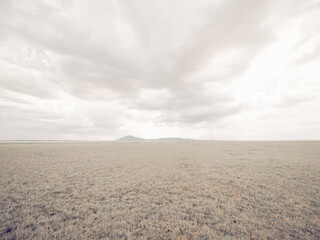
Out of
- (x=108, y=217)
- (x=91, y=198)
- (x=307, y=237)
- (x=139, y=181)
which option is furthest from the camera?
(x=139, y=181)

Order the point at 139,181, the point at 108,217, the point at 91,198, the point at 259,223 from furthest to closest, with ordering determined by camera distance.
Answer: the point at 139,181, the point at 91,198, the point at 108,217, the point at 259,223

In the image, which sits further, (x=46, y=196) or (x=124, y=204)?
(x=46, y=196)

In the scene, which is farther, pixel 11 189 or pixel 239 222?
pixel 11 189

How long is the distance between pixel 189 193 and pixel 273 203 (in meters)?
5.06

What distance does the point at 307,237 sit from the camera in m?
5.29

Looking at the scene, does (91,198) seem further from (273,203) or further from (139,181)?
(273,203)

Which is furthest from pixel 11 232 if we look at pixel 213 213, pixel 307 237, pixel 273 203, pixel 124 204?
pixel 273 203

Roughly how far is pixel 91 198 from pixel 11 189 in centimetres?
697

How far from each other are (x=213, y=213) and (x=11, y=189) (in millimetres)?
14647

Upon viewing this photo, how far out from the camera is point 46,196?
29.9ft

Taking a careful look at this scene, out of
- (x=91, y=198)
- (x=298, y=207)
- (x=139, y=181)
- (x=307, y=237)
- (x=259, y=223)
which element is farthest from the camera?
(x=139, y=181)

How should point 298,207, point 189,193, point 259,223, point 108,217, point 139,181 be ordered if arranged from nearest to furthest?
point 259,223
point 108,217
point 298,207
point 189,193
point 139,181

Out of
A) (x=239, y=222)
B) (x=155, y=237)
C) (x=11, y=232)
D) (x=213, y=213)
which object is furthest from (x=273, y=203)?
(x=11, y=232)

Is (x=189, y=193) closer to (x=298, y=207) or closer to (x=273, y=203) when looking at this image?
(x=273, y=203)
